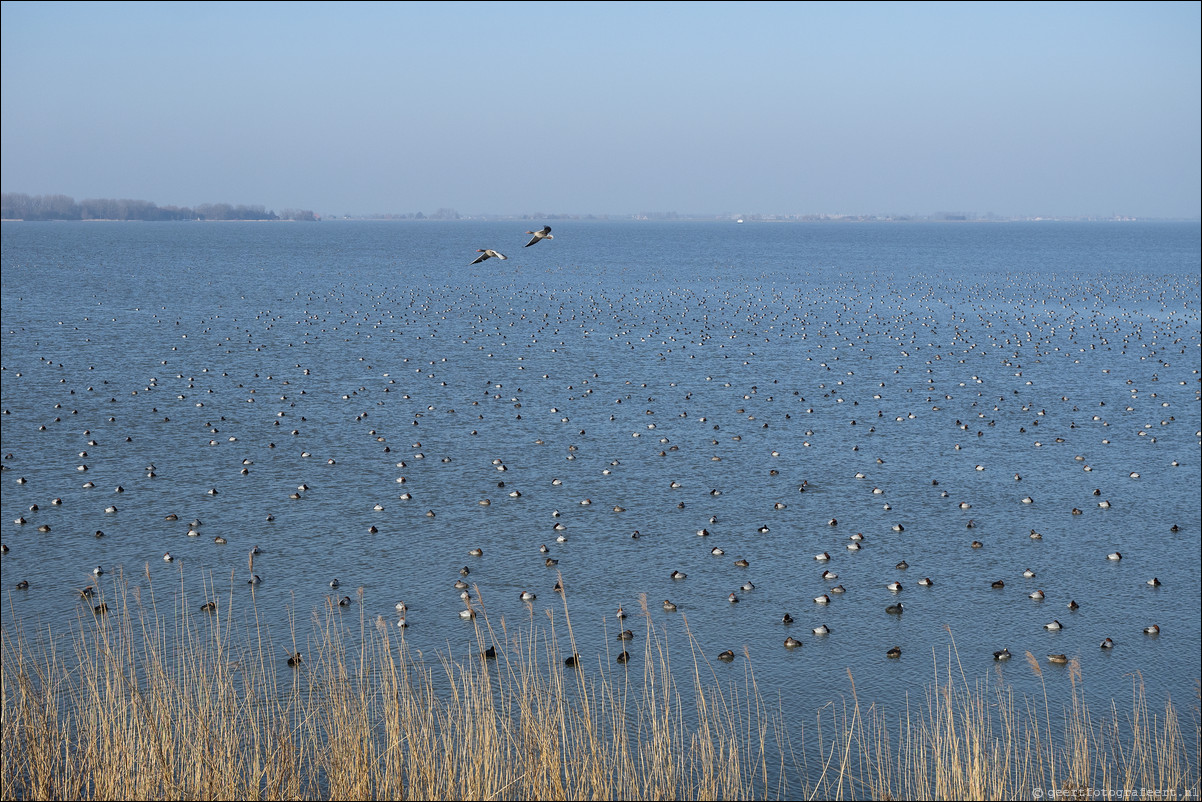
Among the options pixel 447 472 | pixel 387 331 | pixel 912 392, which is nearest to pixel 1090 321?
pixel 912 392

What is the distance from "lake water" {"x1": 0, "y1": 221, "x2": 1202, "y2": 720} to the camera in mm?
38562

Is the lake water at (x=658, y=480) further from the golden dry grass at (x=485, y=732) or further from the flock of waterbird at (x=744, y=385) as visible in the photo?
the golden dry grass at (x=485, y=732)

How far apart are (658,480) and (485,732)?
128 feet

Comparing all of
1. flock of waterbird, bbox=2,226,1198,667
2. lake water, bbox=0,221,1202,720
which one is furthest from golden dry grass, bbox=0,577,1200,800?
flock of waterbird, bbox=2,226,1198,667

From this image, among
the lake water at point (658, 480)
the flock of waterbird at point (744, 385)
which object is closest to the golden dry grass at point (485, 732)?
the lake water at point (658, 480)

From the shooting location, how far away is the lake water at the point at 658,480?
38.6m

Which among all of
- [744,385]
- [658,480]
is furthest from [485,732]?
[744,385]

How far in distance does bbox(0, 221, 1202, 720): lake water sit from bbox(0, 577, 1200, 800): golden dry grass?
78.2 inches

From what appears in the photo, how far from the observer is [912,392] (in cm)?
7731

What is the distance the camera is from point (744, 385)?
263 feet

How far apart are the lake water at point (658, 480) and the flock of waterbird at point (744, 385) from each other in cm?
36

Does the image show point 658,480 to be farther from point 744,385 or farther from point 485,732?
point 485,732

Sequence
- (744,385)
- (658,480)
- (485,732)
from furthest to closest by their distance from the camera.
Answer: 1. (744,385)
2. (658,480)
3. (485,732)

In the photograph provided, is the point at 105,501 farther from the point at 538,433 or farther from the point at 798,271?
the point at 798,271
